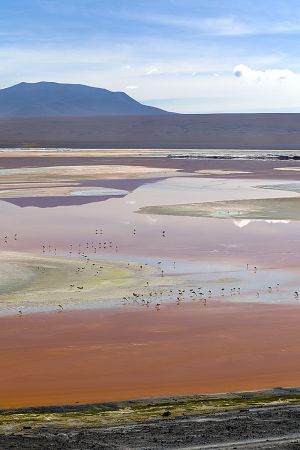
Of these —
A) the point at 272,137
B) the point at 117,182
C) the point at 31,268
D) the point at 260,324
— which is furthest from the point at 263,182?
the point at 272,137

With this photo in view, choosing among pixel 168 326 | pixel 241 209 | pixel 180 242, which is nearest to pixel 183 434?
pixel 168 326

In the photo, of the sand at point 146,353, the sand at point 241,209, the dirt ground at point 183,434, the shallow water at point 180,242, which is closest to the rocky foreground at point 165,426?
the dirt ground at point 183,434

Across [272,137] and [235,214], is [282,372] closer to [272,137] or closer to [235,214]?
[235,214]

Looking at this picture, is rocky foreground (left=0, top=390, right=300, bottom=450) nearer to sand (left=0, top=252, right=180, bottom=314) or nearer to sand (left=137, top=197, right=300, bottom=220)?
sand (left=0, top=252, right=180, bottom=314)

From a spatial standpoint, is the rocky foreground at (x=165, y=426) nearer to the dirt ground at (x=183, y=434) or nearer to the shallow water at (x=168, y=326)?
the dirt ground at (x=183, y=434)

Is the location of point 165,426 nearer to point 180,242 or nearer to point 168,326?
point 168,326

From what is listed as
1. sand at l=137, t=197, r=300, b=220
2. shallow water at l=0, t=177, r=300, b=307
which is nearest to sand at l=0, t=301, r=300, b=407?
shallow water at l=0, t=177, r=300, b=307
